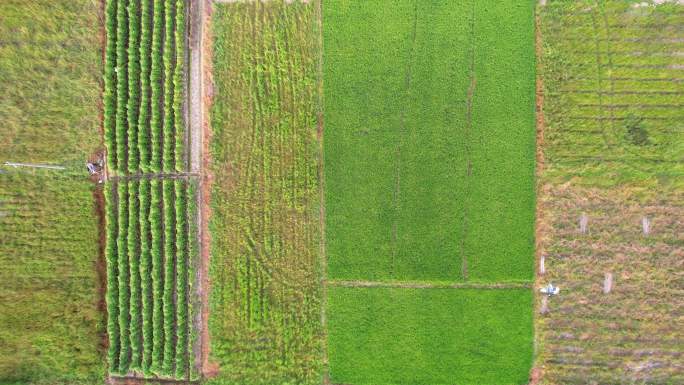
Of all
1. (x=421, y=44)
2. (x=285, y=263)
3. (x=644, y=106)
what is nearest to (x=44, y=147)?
(x=285, y=263)

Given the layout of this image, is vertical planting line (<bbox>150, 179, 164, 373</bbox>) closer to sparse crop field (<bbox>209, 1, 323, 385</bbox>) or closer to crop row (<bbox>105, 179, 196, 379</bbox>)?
crop row (<bbox>105, 179, 196, 379</bbox>)

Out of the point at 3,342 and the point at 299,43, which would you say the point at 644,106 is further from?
the point at 3,342

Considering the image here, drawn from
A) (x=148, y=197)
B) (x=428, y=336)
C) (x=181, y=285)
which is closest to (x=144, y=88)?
(x=148, y=197)

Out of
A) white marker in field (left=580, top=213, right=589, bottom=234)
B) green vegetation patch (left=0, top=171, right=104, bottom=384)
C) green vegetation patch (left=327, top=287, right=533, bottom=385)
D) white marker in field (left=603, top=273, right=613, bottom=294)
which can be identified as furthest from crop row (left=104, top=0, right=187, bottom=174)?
white marker in field (left=603, top=273, right=613, bottom=294)

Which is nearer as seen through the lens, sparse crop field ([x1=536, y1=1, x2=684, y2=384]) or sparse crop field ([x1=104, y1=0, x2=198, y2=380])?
sparse crop field ([x1=536, y1=1, x2=684, y2=384])

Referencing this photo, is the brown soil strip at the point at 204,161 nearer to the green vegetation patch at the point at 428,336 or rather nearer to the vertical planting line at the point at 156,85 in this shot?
the vertical planting line at the point at 156,85

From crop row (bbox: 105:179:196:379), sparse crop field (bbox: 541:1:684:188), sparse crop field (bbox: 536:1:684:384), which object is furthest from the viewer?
crop row (bbox: 105:179:196:379)

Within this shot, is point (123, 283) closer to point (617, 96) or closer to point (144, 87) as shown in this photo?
point (144, 87)
